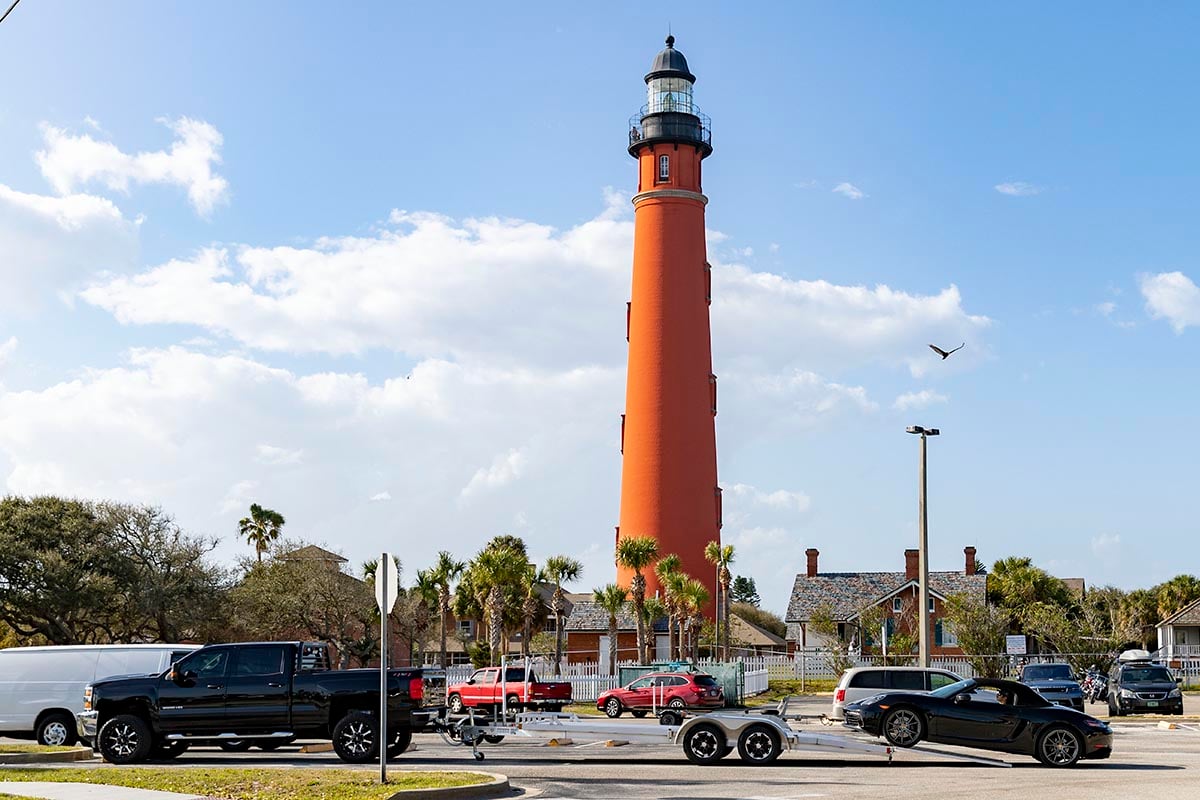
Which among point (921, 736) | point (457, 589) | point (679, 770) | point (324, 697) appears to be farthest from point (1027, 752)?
point (457, 589)

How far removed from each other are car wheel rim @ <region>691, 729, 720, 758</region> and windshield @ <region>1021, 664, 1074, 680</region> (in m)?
19.7

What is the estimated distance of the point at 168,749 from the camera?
2298 cm

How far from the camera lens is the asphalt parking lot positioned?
17750mm

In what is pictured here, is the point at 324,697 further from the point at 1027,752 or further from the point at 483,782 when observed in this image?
the point at 1027,752

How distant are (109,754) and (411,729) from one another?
485cm

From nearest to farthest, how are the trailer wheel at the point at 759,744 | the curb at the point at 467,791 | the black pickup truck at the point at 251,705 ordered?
the curb at the point at 467,791, the trailer wheel at the point at 759,744, the black pickup truck at the point at 251,705

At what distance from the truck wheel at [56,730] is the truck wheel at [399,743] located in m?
8.25

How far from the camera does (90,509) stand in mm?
53781

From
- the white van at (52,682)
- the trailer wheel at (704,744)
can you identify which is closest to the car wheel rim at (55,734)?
the white van at (52,682)

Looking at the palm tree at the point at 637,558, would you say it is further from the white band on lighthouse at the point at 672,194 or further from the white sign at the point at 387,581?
the white sign at the point at 387,581

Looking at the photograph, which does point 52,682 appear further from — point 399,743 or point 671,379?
point 671,379

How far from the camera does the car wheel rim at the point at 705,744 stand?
21.7m

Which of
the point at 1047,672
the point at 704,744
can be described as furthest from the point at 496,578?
the point at 704,744

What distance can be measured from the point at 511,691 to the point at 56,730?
16337mm
